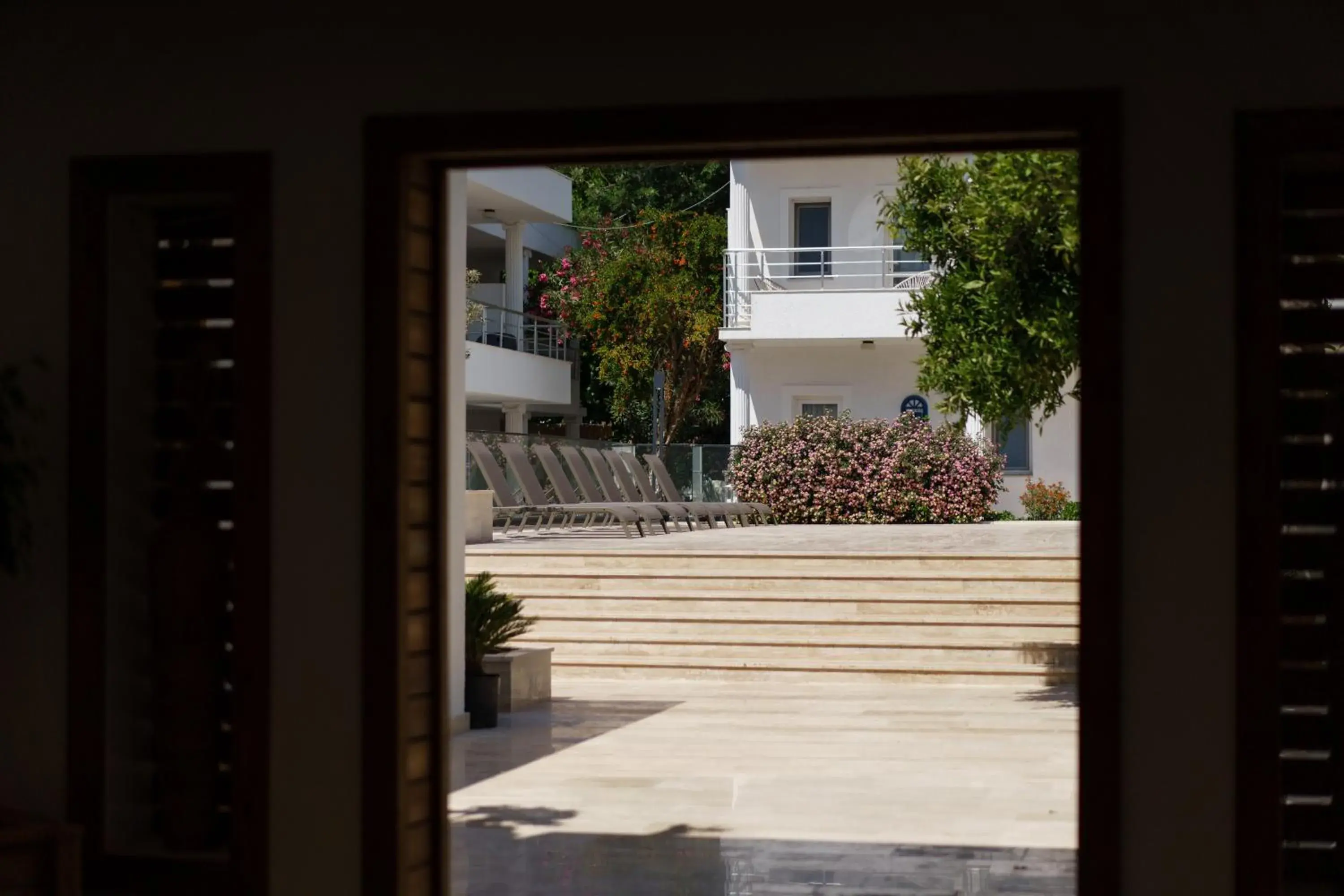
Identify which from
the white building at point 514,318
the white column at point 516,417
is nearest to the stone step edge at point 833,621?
the white building at point 514,318

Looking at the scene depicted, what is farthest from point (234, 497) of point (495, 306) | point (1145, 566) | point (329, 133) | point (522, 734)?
point (495, 306)

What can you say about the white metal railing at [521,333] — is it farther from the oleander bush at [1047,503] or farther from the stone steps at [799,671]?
the stone steps at [799,671]

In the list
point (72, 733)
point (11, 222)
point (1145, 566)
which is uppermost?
point (11, 222)

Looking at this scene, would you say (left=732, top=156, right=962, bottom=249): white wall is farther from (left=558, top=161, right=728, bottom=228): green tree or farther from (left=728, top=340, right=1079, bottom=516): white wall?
(left=558, top=161, right=728, bottom=228): green tree

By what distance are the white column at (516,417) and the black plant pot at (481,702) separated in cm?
2070

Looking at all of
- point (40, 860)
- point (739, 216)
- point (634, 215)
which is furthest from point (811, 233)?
point (40, 860)

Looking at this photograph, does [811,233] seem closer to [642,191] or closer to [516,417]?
[516,417]

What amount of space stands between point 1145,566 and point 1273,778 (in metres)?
0.63

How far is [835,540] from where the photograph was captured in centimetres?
1670

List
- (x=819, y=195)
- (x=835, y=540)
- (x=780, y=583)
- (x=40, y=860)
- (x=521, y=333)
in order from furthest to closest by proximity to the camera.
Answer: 1. (x=521, y=333)
2. (x=819, y=195)
3. (x=835, y=540)
4. (x=780, y=583)
5. (x=40, y=860)

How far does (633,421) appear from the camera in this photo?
1314 inches

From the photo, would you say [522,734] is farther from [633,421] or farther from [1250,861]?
[633,421]

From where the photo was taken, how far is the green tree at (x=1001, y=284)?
9.40 metres

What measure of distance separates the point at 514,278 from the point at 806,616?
58.9 feet
